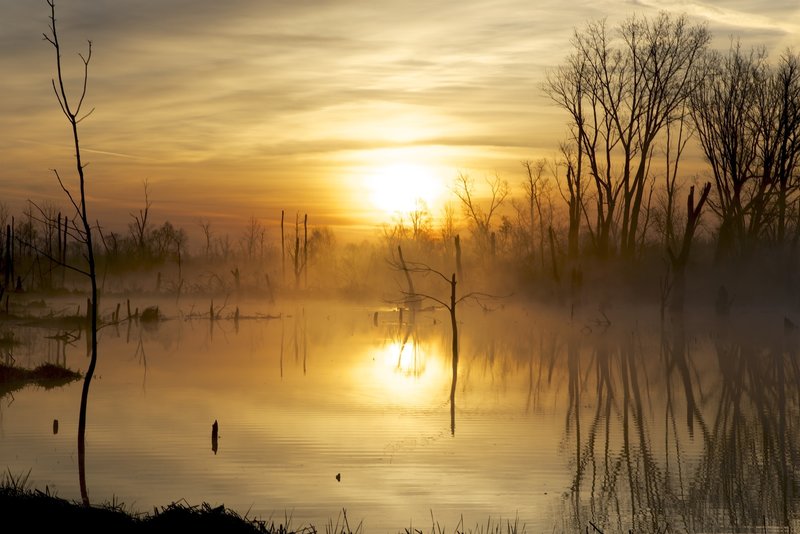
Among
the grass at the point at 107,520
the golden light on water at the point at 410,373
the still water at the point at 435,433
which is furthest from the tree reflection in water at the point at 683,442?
the grass at the point at 107,520

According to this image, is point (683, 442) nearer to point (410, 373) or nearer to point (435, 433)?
point (435, 433)

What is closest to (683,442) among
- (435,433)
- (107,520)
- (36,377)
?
(435,433)

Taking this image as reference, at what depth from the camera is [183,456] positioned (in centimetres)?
1508

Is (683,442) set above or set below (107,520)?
below

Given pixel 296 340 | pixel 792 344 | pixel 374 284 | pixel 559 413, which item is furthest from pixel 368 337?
pixel 374 284

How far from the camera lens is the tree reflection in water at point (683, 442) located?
39.6 feet

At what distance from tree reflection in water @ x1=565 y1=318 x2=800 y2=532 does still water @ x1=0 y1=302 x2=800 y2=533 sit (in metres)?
0.06

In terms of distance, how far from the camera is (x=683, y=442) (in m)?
16.8

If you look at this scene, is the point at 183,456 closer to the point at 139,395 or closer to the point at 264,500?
the point at 264,500

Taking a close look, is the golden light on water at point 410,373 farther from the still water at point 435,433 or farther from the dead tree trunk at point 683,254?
the dead tree trunk at point 683,254

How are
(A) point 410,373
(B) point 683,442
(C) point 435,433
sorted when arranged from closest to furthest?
(B) point 683,442, (C) point 435,433, (A) point 410,373

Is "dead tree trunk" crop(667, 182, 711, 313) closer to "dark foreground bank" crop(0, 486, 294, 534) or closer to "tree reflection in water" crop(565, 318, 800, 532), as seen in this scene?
"tree reflection in water" crop(565, 318, 800, 532)

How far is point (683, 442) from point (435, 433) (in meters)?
4.49

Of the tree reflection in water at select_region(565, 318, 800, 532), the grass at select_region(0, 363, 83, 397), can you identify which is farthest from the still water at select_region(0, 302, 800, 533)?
the grass at select_region(0, 363, 83, 397)
